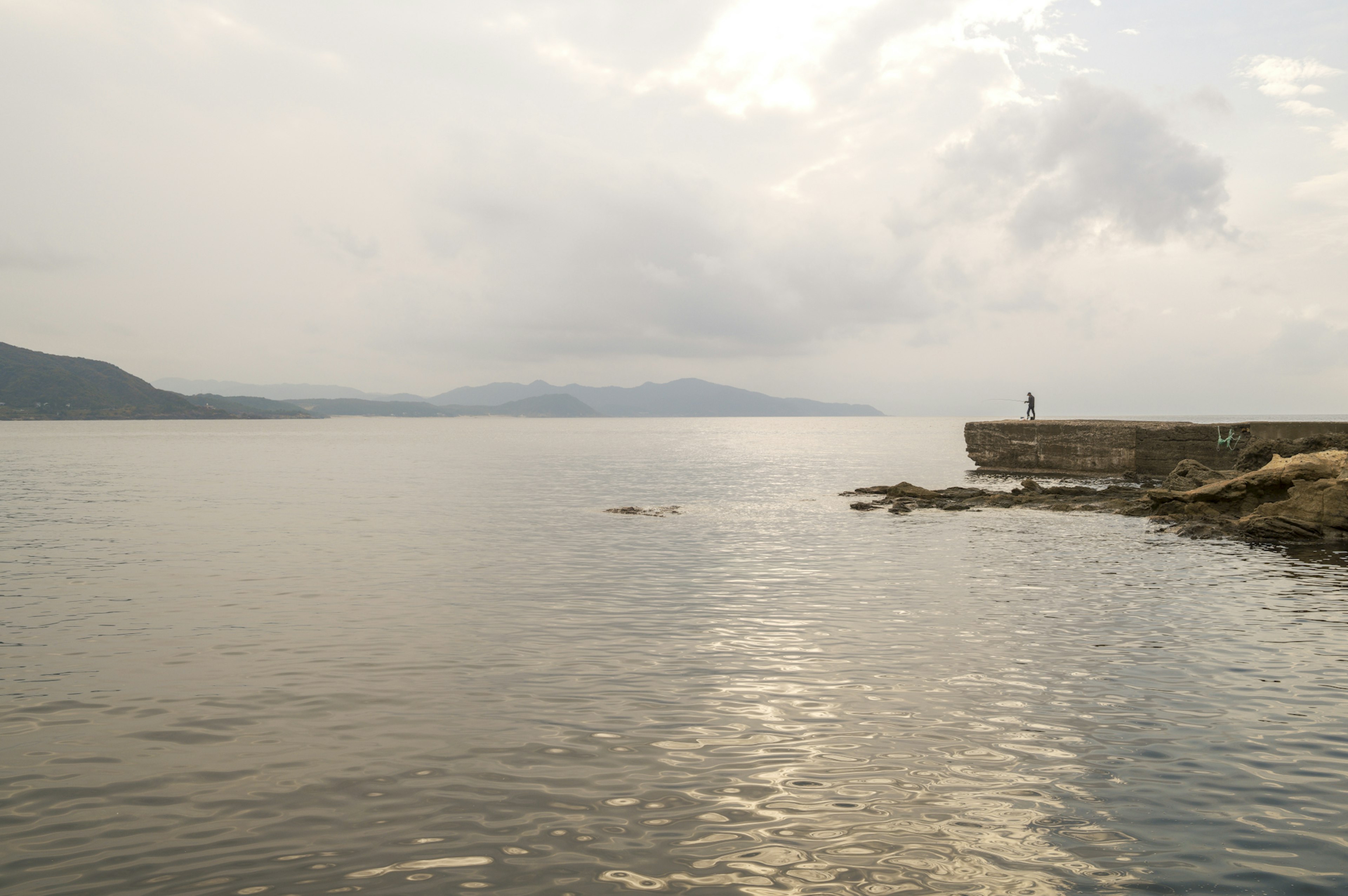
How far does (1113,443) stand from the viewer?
127ft

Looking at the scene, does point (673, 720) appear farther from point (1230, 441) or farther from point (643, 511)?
Answer: point (1230, 441)

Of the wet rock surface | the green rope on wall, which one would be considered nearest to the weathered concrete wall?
the green rope on wall

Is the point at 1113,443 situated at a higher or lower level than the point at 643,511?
higher

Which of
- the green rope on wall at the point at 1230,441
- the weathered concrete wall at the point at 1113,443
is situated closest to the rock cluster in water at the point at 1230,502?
the weathered concrete wall at the point at 1113,443

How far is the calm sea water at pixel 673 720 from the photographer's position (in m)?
4.91

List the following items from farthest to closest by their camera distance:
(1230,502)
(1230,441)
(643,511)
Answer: (1230,441) → (643,511) → (1230,502)

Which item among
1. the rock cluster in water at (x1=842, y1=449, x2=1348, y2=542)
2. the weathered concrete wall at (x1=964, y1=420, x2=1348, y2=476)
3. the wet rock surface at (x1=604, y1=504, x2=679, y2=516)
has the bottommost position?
the wet rock surface at (x1=604, y1=504, x2=679, y2=516)

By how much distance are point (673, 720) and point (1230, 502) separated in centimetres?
2140

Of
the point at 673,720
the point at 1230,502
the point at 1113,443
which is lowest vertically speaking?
the point at 673,720

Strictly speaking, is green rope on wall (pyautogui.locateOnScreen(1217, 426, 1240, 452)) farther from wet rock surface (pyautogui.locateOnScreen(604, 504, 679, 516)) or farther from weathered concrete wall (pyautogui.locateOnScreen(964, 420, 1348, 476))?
wet rock surface (pyautogui.locateOnScreen(604, 504, 679, 516))

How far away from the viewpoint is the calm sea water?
4.91 m

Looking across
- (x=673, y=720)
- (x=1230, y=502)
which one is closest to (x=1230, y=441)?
(x=1230, y=502)

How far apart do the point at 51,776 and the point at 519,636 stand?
513 centimetres

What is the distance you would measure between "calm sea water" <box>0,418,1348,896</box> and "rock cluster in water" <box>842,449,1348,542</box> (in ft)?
7.40
